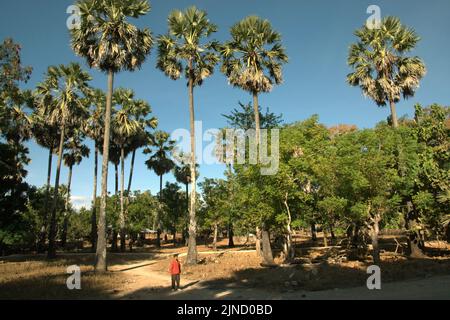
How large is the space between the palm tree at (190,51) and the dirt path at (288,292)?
1037 cm

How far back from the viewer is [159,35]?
84.5 feet

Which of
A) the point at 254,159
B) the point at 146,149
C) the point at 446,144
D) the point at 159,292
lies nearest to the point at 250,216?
the point at 254,159

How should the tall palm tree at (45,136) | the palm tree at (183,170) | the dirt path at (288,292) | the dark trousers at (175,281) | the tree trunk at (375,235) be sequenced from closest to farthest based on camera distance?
1. the dirt path at (288,292)
2. the dark trousers at (175,281)
3. the tree trunk at (375,235)
4. the tall palm tree at (45,136)
5. the palm tree at (183,170)

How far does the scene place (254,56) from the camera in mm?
24469

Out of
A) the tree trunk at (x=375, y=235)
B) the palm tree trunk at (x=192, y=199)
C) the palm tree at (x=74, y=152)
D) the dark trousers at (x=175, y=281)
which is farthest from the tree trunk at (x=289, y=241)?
the palm tree at (x=74, y=152)

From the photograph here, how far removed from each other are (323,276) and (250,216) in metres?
6.83

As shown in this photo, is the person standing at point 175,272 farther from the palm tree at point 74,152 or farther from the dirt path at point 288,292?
the palm tree at point 74,152

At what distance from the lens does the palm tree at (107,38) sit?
2105 cm

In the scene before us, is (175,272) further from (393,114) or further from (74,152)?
(74,152)

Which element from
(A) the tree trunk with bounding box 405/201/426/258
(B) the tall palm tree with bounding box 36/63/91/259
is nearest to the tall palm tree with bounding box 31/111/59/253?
(B) the tall palm tree with bounding box 36/63/91/259

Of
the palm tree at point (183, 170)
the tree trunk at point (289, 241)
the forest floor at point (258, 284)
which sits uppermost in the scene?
the palm tree at point (183, 170)

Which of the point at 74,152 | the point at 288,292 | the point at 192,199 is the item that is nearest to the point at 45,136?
the point at 74,152

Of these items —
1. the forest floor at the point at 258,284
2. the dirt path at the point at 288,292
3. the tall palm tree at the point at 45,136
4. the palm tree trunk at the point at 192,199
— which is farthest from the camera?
the tall palm tree at the point at 45,136
